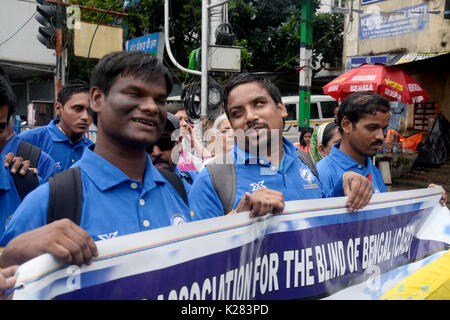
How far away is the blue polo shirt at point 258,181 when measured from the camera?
203 cm

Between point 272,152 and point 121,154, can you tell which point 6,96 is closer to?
point 121,154

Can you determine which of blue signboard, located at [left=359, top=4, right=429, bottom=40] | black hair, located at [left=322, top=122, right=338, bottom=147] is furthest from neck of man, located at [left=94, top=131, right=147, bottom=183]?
blue signboard, located at [left=359, top=4, right=429, bottom=40]

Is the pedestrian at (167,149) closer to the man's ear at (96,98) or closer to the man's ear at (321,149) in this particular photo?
the man's ear at (96,98)

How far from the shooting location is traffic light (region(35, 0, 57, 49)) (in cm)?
951

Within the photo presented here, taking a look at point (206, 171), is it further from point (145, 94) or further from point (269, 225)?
point (145, 94)

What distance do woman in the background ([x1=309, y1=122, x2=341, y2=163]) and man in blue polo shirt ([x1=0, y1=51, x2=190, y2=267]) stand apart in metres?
3.12

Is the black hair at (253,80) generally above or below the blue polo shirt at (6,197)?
above

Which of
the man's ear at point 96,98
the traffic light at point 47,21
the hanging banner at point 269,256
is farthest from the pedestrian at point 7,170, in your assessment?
the traffic light at point 47,21

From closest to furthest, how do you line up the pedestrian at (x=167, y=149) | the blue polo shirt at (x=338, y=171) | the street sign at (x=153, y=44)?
the blue polo shirt at (x=338, y=171), the pedestrian at (x=167, y=149), the street sign at (x=153, y=44)

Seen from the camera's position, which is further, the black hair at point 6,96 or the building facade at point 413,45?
the building facade at point 413,45

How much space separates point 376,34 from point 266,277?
14423mm

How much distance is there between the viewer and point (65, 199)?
1.45m

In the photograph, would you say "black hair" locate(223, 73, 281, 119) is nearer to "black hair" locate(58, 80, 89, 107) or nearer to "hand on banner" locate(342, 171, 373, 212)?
"hand on banner" locate(342, 171, 373, 212)

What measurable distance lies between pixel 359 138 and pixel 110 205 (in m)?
1.81
